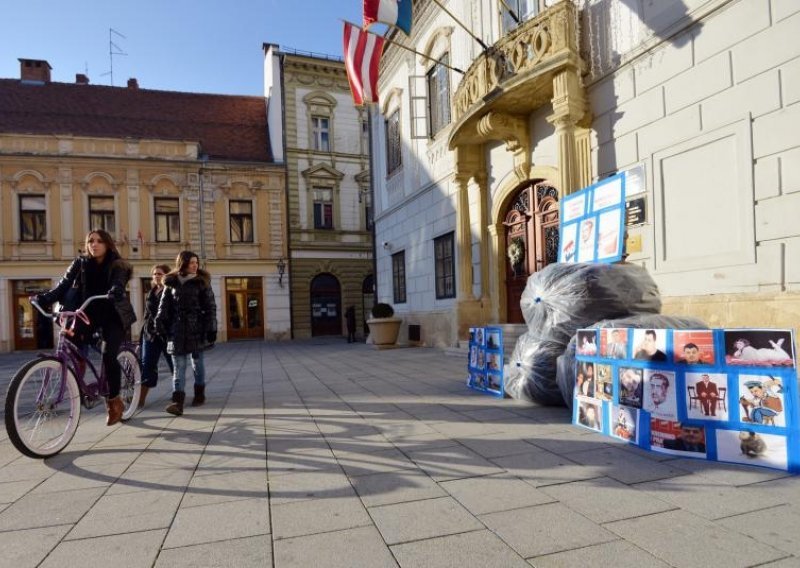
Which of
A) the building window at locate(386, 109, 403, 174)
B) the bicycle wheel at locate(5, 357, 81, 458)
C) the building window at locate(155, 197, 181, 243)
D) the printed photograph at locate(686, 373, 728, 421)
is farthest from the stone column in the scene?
the building window at locate(155, 197, 181, 243)

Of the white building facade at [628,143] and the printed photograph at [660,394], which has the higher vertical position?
the white building facade at [628,143]

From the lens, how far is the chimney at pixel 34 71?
24.8 metres

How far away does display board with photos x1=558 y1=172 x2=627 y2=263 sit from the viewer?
647 cm

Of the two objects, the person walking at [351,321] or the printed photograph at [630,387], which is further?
the person walking at [351,321]

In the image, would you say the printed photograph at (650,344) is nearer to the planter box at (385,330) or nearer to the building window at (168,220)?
the planter box at (385,330)

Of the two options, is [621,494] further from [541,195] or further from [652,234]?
[541,195]

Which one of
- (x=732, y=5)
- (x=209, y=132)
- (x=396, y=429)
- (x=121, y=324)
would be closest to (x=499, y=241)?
(x=732, y=5)

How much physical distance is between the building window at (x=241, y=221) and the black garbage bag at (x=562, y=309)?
20141mm

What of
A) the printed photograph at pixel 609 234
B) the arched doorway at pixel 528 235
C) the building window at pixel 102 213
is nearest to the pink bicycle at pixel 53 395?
the printed photograph at pixel 609 234

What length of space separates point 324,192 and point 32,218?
1211 centimetres

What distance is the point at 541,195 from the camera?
372 inches

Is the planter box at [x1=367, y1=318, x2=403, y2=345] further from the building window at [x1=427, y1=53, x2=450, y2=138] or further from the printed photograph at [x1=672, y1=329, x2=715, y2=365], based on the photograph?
the printed photograph at [x1=672, y1=329, x2=715, y2=365]

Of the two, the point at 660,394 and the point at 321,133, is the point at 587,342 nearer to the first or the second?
the point at 660,394

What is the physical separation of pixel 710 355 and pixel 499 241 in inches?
294
